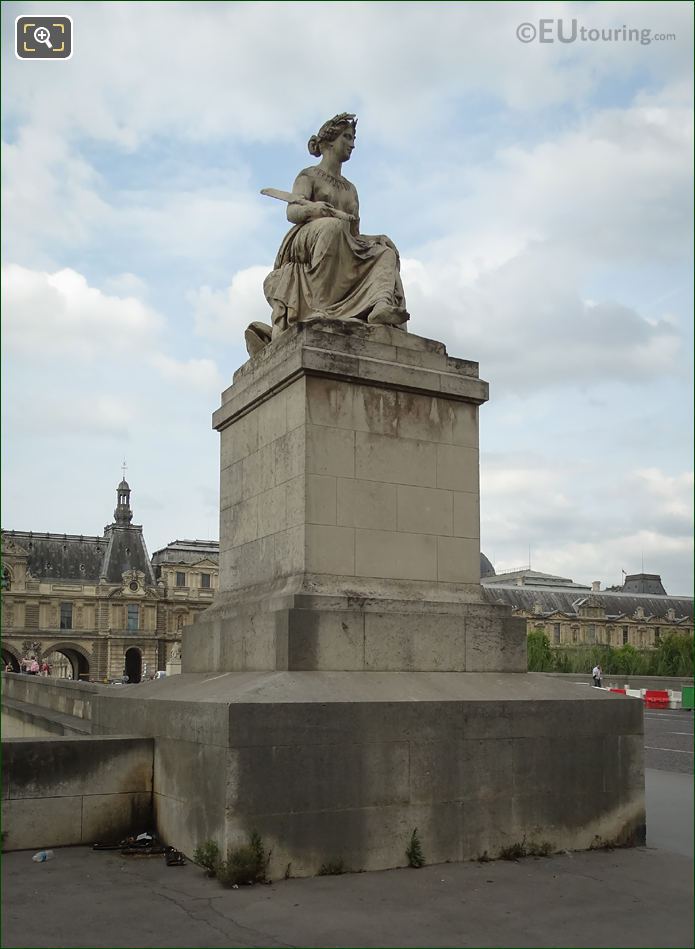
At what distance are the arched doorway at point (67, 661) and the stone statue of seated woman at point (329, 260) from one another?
354 ft

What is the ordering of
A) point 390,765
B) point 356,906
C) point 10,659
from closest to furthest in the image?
point 356,906
point 390,765
point 10,659

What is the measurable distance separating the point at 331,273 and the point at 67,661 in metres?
117

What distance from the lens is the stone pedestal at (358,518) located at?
917cm

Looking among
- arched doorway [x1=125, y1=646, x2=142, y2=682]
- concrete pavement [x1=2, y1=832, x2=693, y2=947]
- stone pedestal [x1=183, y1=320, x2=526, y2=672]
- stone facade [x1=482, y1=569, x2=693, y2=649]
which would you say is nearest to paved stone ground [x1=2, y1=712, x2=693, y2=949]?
concrete pavement [x1=2, y1=832, x2=693, y2=947]

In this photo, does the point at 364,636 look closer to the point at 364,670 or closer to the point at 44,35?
the point at 364,670

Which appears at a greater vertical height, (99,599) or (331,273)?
(331,273)

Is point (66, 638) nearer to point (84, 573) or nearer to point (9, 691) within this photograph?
point (84, 573)

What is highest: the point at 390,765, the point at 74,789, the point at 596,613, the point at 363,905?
the point at 390,765

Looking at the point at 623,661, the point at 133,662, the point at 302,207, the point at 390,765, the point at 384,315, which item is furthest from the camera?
the point at 133,662

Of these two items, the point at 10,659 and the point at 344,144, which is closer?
the point at 344,144

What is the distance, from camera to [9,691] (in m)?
27.3

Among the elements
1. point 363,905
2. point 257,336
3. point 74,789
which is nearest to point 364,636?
point 363,905

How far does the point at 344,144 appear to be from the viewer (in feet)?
38.0

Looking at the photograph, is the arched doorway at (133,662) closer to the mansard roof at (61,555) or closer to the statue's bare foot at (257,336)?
the mansard roof at (61,555)
